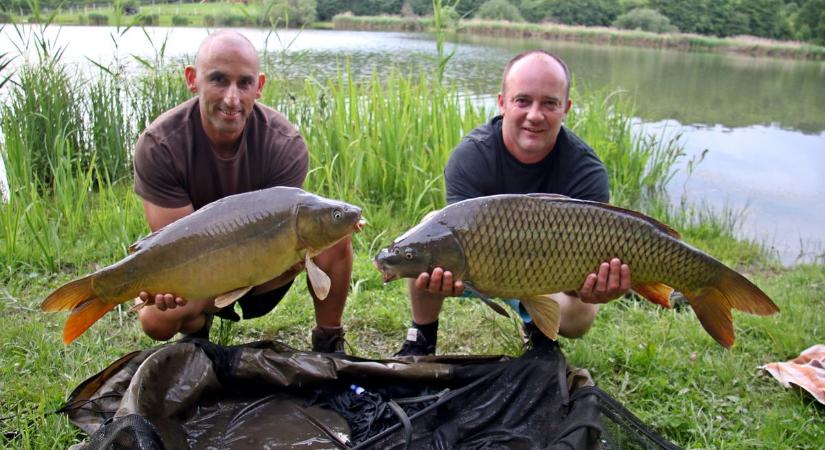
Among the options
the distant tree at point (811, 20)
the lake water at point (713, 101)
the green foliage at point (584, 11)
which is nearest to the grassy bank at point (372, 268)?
the lake water at point (713, 101)

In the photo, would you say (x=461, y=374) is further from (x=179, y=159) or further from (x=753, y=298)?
(x=179, y=159)

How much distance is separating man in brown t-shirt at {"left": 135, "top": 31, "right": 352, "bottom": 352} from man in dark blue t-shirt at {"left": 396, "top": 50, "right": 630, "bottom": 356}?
30 cm

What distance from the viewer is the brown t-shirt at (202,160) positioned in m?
1.97

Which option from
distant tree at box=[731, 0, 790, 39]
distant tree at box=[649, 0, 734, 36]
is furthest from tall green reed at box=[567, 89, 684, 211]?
distant tree at box=[731, 0, 790, 39]

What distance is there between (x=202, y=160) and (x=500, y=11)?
21.6 metres

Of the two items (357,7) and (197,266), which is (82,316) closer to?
(197,266)

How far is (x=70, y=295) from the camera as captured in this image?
5.34ft

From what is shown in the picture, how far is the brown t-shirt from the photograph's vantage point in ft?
6.48

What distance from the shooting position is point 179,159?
2.00 metres

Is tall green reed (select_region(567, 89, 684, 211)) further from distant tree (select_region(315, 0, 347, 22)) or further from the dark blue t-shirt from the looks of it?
distant tree (select_region(315, 0, 347, 22))

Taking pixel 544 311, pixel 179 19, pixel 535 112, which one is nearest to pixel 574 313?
pixel 544 311

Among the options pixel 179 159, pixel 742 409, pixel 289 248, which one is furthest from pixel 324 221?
pixel 742 409

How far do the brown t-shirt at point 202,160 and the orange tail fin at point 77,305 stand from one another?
395 mm

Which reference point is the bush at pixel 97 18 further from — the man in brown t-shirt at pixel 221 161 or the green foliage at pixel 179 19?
the man in brown t-shirt at pixel 221 161
